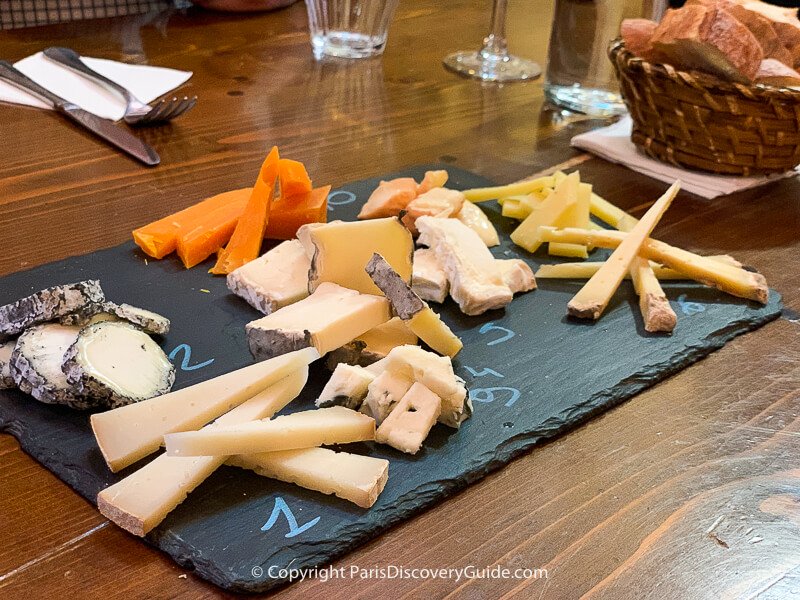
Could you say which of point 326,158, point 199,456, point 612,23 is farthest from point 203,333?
point 612,23

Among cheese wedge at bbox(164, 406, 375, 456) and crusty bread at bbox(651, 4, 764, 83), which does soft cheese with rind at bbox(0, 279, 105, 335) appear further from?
crusty bread at bbox(651, 4, 764, 83)

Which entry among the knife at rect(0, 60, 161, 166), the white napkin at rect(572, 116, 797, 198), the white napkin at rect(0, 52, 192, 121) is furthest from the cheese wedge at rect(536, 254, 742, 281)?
the white napkin at rect(0, 52, 192, 121)

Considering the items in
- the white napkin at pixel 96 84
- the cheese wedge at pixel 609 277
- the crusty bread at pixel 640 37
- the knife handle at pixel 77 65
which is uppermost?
the crusty bread at pixel 640 37

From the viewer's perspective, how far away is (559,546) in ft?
2.48

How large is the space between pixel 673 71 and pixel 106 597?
1287 millimetres

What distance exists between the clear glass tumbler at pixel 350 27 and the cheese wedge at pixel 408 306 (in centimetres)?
128

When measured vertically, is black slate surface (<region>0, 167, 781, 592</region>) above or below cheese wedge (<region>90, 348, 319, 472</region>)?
below

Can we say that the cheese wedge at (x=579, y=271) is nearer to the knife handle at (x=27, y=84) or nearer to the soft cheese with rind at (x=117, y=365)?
the soft cheese with rind at (x=117, y=365)

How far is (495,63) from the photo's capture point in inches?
89.7

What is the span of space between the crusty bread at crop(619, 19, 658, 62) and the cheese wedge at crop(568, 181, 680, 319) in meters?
0.49

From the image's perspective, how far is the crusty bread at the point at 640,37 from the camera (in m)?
1.62

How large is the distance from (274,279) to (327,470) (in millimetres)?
382

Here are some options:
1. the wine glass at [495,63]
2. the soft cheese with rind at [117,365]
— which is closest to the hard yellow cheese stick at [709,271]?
the soft cheese with rind at [117,365]

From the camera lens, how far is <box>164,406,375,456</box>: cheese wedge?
2.43 ft
